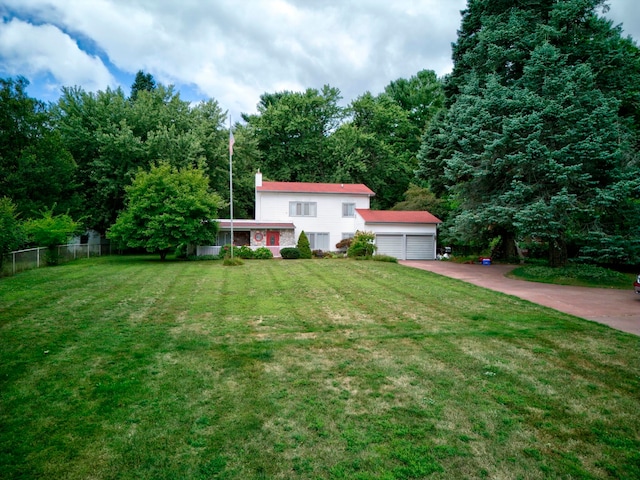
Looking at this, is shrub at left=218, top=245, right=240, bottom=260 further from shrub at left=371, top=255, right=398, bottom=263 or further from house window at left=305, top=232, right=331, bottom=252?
shrub at left=371, top=255, right=398, bottom=263

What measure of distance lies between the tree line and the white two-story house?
3.14 metres

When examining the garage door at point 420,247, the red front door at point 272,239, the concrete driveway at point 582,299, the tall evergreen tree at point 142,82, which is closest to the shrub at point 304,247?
the red front door at point 272,239

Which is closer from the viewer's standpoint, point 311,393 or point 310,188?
point 311,393

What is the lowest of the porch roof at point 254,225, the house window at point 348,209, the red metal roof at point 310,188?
the porch roof at point 254,225

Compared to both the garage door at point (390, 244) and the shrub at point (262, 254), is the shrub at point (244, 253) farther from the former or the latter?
the garage door at point (390, 244)

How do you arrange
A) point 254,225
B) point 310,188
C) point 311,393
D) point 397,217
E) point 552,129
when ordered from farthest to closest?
point 310,188, point 397,217, point 254,225, point 552,129, point 311,393

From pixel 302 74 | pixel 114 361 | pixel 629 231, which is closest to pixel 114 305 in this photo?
pixel 114 361

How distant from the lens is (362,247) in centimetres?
2434

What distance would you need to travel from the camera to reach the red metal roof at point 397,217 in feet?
89.1

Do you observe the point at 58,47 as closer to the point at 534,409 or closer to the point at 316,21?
the point at 316,21

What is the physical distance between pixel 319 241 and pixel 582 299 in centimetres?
1882

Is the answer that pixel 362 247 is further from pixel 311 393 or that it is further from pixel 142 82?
pixel 142 82

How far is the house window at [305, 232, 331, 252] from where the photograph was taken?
92.9 feet

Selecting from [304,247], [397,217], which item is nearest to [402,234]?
[397,217]
